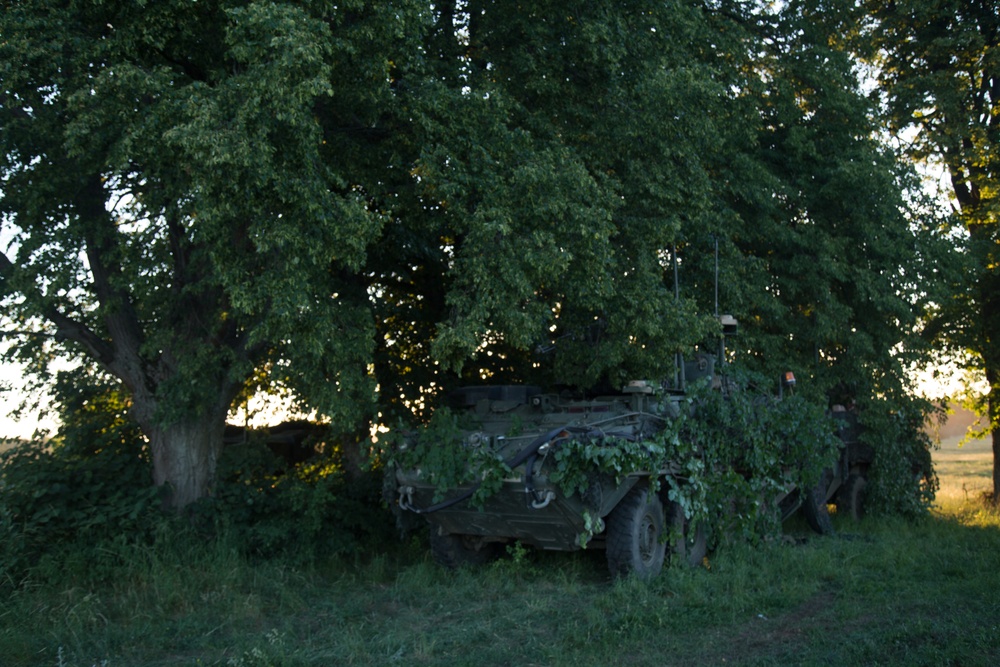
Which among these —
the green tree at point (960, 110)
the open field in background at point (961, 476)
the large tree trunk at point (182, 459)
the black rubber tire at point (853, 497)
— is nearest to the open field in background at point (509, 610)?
the large tree trunk at point (182, 459)

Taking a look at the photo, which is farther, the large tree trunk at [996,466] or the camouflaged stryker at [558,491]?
the large tree trunk at [996,466]

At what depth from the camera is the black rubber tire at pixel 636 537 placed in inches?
367

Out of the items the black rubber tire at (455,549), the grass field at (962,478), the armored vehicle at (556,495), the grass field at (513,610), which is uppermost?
the armored vehicle at (556,495)

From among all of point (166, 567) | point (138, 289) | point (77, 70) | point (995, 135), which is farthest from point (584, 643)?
point (995, 135)

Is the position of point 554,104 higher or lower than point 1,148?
higher

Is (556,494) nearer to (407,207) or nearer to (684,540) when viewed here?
(684,540)

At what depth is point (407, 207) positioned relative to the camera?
10688mm

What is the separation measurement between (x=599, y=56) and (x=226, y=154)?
538 cm

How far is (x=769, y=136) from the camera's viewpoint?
→ 15039 millimetres

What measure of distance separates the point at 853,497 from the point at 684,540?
538 centimetres

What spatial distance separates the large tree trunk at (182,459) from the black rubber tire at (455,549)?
267 cm

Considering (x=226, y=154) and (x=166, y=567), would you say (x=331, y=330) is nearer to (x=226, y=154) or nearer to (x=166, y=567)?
(x=226, y=154)

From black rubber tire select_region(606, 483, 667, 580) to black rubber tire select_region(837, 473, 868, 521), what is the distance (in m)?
5.81

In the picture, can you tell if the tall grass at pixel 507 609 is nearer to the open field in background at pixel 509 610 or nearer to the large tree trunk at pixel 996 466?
the open field in background at pixel 509 610
